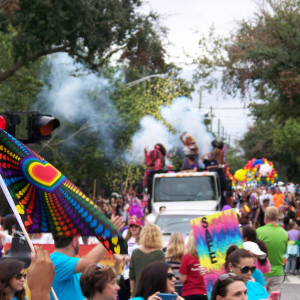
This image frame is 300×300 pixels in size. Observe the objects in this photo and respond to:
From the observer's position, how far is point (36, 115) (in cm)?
782

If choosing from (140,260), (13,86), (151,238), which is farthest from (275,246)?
(13,86)

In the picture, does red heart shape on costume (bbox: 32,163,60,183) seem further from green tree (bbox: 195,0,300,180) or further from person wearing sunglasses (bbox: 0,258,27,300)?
green tree (bbox: 195,0,300,180)

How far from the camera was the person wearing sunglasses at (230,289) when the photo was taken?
4898 millimetres

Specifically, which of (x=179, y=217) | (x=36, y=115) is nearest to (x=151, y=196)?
(x=179, y=217)

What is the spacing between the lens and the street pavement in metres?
13.2

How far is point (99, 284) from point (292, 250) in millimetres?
13154

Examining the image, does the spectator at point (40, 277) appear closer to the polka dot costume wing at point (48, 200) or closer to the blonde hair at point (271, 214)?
the polka dot costume wing at point (48, 200)

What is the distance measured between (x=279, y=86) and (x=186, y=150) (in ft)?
10.4

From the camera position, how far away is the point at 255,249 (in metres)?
8.25

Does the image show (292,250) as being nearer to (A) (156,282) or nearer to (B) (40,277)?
(A) (156,282)

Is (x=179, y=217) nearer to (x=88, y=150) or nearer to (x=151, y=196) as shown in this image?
(x=151, y=196)

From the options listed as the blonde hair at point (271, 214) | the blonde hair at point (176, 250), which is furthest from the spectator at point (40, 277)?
the blonde hair at point (271, 214)

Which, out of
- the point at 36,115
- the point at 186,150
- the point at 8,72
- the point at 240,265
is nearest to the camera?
the point at 240,265

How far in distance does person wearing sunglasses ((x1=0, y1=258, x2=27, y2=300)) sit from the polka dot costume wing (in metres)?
0.27
